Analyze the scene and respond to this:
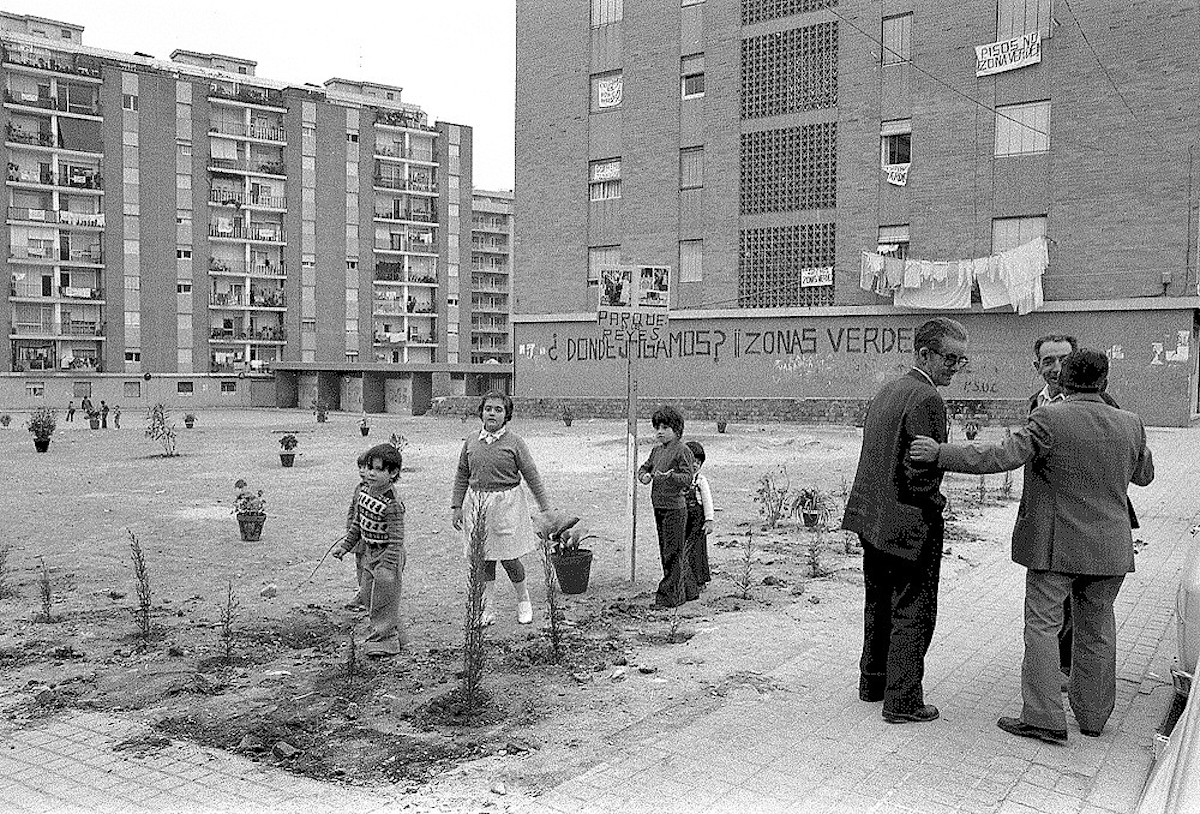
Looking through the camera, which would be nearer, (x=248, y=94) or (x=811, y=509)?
(x=811, y=509)

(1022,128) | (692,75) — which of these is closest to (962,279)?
(1022,128)

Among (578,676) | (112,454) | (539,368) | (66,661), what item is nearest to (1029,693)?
(578,676)

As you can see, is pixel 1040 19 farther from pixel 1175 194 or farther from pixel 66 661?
pixel 66 661

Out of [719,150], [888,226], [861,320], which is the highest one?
[719,150]

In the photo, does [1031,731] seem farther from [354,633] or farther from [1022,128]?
[1022,128]

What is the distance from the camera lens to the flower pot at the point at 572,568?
7.96 meters

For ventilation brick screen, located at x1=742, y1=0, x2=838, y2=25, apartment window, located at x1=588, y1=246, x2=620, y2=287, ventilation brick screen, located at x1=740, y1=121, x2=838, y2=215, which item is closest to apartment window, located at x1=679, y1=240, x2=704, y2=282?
ventilation brick screen, located at x1=740, y1=121, x2=838, y2=215

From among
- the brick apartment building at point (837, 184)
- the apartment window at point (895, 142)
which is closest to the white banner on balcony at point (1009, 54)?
the brick apartment building at point (837, 184)

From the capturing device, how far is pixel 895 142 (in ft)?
114

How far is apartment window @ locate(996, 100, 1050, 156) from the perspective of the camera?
31391 mm

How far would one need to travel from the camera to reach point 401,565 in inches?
250

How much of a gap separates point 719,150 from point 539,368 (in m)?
11.8

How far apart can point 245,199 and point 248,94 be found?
24.1 ft

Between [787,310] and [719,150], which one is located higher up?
[719,150]
